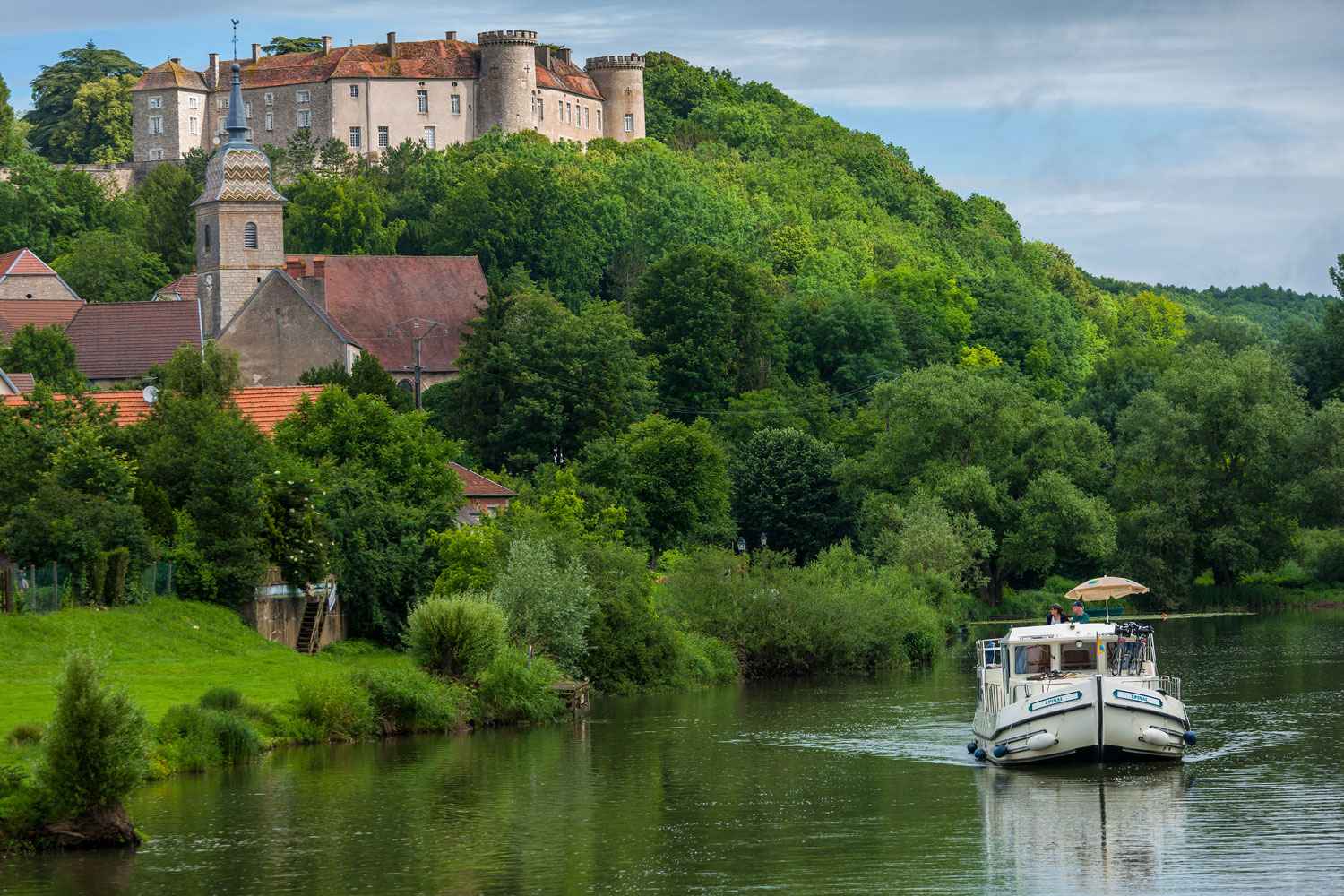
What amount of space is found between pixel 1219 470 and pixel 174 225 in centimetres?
7193

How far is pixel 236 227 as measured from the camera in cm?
9294

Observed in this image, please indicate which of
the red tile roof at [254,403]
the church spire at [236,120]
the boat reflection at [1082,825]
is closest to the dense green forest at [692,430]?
the red tile roof at [254,403]

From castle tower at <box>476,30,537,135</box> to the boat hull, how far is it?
4479 inches

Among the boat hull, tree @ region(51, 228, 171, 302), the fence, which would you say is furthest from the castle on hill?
the boat hull

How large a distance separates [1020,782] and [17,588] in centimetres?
2504

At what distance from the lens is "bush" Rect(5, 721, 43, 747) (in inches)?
1200

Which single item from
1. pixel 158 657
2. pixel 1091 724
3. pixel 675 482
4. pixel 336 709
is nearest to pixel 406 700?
pixel 336 709

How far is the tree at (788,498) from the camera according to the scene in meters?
86.2

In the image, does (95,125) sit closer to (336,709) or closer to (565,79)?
(565,79)

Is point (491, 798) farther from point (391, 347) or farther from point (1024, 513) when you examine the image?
point (391, 347)

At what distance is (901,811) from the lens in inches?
1230

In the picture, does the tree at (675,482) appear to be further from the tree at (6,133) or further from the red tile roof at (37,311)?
the tree at (6,133)

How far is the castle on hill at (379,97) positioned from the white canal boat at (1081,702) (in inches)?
4428

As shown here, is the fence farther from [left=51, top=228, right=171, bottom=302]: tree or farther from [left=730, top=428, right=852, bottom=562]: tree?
[left=51, top=228, right=171, bottom=302]: tree
